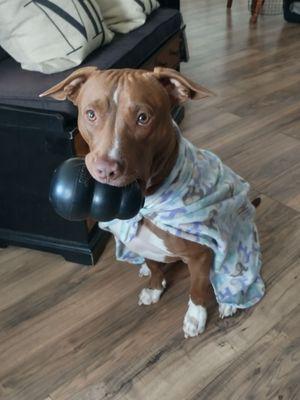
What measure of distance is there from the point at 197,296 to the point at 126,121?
2.06 feet

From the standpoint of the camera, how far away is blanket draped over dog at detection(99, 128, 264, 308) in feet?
3.67

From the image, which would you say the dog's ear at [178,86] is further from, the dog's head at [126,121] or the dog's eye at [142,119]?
the dog's eye at [142,119]

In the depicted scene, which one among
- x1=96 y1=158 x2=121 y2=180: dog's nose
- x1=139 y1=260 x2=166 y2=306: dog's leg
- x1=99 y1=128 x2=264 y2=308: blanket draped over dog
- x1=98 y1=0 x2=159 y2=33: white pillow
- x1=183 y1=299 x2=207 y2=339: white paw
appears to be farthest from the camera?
x1=98 y1=0 x2=159 y2=33: white pillow

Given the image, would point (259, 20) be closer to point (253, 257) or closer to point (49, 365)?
point (253, 257)

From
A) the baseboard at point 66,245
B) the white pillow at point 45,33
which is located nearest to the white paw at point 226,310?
the baseboard at point 66,245

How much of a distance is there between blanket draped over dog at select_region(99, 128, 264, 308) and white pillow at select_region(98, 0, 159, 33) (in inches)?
39.5

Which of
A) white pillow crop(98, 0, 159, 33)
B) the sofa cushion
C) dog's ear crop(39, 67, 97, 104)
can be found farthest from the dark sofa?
dog's ear crop(39, 67, 97, 104)

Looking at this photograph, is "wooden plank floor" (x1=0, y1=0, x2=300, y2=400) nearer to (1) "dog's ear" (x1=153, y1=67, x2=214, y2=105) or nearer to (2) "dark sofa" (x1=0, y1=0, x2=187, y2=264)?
(2) "dark sofa" (x1=0, y1=0, x2=187, y2=264)

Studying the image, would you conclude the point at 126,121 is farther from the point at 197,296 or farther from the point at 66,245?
the point at 66,245

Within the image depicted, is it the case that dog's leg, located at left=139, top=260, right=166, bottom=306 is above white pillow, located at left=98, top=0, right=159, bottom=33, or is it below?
below

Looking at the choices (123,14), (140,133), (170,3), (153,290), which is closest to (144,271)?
(153,290)

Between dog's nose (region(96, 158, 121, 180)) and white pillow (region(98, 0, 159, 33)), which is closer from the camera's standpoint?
dog's nose (region(96, 158, 121, 180))

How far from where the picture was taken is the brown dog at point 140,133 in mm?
917

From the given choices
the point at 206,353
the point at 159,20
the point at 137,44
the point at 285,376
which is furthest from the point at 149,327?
the point at 159,20
